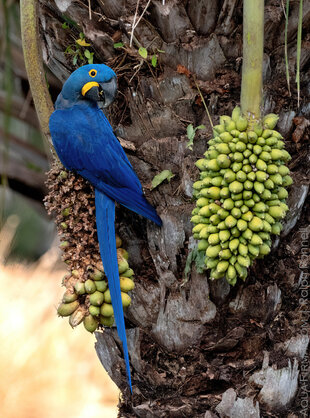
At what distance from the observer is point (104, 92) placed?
1.48 metres

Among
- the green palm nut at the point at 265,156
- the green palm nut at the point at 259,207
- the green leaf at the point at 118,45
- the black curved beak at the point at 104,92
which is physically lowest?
the green palm nut at the point at 259,207

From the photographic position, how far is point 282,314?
1527 millimetres

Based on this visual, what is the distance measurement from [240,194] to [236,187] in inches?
1.1

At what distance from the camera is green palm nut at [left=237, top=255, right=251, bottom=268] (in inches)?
50.1

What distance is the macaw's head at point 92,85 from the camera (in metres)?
1.45

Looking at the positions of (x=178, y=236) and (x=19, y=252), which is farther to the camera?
(x=19, y=252)

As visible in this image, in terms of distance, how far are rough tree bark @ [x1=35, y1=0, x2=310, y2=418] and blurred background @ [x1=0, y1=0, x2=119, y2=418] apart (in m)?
0.85

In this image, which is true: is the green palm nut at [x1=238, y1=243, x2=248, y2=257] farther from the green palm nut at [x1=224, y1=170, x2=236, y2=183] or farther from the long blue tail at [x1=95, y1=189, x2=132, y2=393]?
the long blue tail at [x1=95, y1=189, x2=132, y2=393]

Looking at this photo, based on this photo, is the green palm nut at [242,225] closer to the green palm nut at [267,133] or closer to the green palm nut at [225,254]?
the green palm nut at [225,254]

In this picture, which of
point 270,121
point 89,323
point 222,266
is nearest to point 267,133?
point 270,121

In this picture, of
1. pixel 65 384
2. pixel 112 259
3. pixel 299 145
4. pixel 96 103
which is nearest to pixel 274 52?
pixel 299 145

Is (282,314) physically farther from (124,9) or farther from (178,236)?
(124,9)

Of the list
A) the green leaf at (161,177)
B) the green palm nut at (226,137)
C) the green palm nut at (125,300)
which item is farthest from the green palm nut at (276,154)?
the green palm nut at (125,300)

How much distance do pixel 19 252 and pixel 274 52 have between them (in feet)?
6.23
